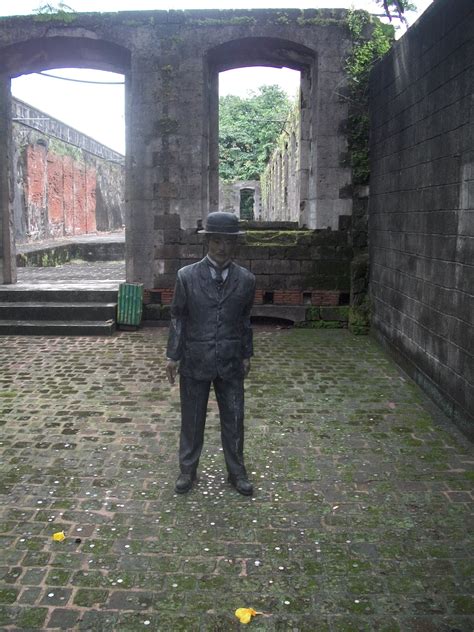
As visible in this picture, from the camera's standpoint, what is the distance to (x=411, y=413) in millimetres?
6195

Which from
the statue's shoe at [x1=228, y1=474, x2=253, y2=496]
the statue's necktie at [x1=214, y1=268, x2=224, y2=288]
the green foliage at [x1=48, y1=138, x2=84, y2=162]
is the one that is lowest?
A: the statue's shoe at [x1=228, y1=474, x2=253, y2=496]

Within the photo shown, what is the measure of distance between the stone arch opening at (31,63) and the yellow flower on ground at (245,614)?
362 inches

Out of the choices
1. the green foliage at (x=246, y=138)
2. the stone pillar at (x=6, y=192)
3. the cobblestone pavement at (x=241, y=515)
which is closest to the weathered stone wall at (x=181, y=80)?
the stone pillar at (x=6, y=192)

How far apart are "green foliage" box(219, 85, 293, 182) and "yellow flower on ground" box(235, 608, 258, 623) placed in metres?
31.5

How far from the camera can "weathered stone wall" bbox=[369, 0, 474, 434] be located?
580 cm

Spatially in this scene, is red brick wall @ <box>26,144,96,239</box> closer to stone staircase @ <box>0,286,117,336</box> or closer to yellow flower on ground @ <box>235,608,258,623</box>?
stone staircase @ <box>0,286,117,336</box>

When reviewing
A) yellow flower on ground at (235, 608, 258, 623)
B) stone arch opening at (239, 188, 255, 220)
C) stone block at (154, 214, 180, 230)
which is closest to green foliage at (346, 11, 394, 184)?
stone block at (154, 214, 180, 230)

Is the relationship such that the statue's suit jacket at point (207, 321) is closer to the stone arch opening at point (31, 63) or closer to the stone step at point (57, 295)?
the stone step at point (57, 295)

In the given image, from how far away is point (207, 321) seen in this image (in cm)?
437

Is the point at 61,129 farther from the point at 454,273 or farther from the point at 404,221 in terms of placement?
the point at 454,273

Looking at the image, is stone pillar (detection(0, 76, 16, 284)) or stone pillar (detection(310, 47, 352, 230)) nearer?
stone pillar (detection(310, 47, 352, 230))

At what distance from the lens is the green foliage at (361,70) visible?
10.1 metres

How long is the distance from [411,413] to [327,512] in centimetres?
235

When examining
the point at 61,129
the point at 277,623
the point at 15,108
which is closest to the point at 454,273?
the point at 277,623
